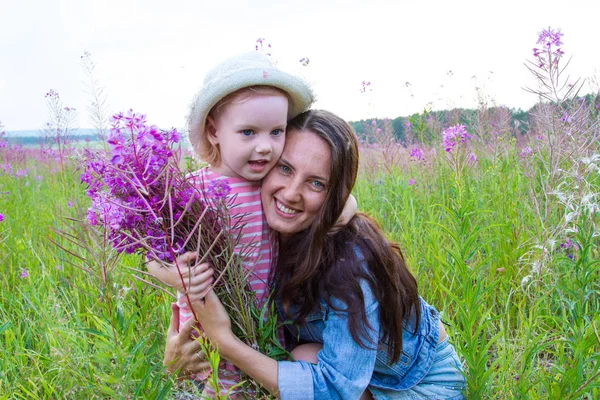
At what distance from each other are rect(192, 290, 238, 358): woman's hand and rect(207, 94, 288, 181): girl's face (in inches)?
21.5

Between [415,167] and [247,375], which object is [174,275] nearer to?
[247,375]

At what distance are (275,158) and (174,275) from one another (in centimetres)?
65

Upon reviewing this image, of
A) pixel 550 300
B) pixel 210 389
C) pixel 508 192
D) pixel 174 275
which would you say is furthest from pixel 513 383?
pixel 508 192

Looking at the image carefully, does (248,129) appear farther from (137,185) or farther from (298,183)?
(137,185)

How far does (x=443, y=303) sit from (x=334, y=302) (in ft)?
3.63

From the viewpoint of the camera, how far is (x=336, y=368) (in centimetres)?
188

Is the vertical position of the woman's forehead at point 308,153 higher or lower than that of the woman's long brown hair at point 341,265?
higher

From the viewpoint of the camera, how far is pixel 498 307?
9.32 feet

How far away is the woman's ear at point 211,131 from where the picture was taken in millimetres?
2135

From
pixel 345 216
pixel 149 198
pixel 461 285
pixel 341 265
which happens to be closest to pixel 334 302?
pixel 341 265

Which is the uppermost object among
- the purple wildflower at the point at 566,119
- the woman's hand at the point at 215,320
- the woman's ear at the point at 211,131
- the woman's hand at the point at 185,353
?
the purple wildflower at the point at 566,119

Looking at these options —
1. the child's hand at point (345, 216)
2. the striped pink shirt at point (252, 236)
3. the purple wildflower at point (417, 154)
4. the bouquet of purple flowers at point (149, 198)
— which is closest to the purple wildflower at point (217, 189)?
the bouquet of purple flowers at point (149, 198)

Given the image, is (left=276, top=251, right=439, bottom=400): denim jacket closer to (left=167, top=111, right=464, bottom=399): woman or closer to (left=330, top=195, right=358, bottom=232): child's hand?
(left=167, top=111, right=464, bottom=399): woman

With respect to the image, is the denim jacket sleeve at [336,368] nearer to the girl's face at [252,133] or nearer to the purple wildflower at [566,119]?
the girl's face at [252,133]
